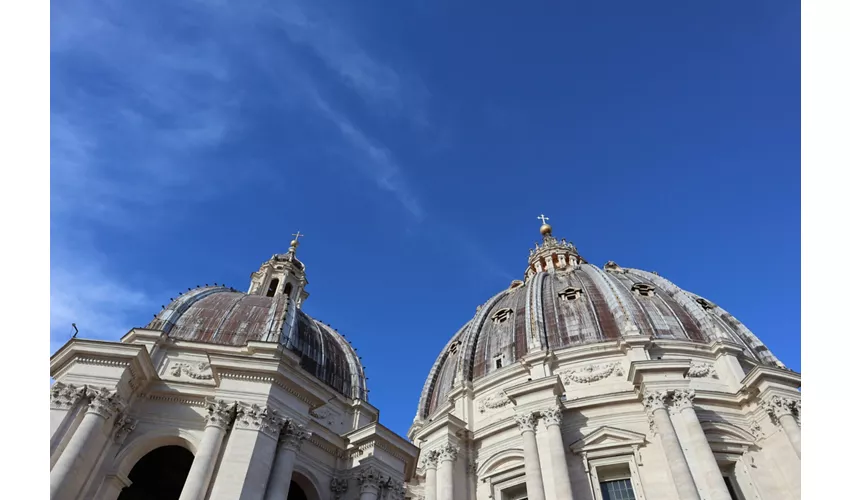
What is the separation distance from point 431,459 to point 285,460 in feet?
46.9

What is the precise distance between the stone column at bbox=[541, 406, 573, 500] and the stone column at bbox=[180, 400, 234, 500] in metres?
14.4

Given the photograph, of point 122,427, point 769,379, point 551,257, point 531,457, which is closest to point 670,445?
point 531,457

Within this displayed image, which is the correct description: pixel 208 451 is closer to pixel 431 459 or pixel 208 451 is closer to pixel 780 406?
pixel 431 459

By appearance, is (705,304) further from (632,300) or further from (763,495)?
(763,495)

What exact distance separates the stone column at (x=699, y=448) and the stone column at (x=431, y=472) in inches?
499

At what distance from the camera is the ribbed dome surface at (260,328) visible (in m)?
26.0

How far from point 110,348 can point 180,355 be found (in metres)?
5.00

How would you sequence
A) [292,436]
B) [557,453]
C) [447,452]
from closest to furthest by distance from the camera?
[292,436] → [557,453] → [447,452]

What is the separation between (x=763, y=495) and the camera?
945 inches

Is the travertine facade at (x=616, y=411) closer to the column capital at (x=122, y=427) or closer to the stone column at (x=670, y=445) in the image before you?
the stone column at (x=670, y=445)

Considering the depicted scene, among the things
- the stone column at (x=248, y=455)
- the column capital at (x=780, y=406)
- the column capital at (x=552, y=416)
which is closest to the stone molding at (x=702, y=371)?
the column capital at (x=780, y=406)

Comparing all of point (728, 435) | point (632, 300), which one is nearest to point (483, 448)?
point (728, 435)

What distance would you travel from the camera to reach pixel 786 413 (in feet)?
82.2

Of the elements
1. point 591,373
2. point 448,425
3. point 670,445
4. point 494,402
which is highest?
point 591,373
